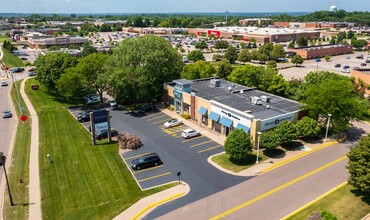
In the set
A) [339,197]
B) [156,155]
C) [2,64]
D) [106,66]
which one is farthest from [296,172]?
[2,64]

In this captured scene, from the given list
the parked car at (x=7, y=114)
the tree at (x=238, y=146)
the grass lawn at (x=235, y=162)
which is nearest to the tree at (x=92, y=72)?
the parked car at (x=7, y=114)

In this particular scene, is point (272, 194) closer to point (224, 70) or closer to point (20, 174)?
point (20, 174)

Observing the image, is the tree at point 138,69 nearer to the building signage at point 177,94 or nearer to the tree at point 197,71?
the building signage at point 177,94

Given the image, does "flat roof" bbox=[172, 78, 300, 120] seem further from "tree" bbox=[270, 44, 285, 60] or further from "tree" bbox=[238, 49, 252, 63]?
"tree" bbox=[270, 44, 285, 60]

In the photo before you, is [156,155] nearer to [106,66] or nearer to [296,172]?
[296,172]

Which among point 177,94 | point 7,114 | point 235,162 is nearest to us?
point 235,162

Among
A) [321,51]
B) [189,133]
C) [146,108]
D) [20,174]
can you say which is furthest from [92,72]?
[321,51]

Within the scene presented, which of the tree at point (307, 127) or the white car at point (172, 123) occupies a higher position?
the tree at point (307, 127)
